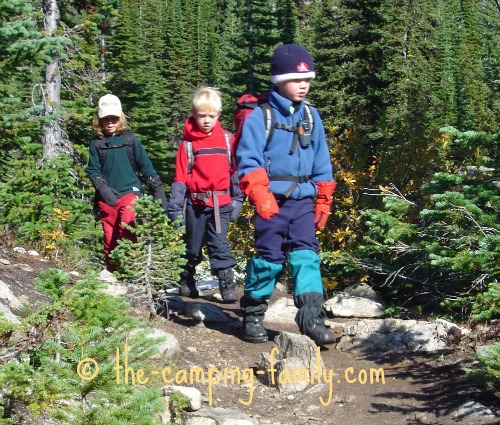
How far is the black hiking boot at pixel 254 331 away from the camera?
547 cm

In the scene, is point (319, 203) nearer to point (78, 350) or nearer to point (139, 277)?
point (139, 277)

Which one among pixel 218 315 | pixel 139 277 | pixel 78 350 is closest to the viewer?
pixel 78 350

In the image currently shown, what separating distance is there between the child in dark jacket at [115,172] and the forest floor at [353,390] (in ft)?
5.20

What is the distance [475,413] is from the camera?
3.75 m

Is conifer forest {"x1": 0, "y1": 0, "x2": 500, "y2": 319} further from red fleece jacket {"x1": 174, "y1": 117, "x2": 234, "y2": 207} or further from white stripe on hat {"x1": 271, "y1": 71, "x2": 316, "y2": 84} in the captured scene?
red fleece jacket {"x1": 174, "y1": 117, "x2": 234, "y2": 207}

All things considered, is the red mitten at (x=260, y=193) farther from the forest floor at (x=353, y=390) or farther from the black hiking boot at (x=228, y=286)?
the black hiking boot at (x=228, y=286)

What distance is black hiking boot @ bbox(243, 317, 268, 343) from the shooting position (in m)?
5.47

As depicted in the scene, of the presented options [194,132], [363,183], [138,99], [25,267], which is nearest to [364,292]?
[363,183]

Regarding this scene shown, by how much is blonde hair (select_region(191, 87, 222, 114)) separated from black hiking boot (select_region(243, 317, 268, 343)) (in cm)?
202

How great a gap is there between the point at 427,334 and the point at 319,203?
4.28 feet

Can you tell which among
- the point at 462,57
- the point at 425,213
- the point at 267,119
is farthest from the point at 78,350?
the point at 462,57

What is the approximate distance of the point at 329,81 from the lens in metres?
23.5

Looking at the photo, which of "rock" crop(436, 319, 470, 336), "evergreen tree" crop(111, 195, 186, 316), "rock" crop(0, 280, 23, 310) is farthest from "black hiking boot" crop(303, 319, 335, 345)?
"rock" crop(0, 280, 23, 310)

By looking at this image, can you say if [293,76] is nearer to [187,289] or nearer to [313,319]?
[313,319]
